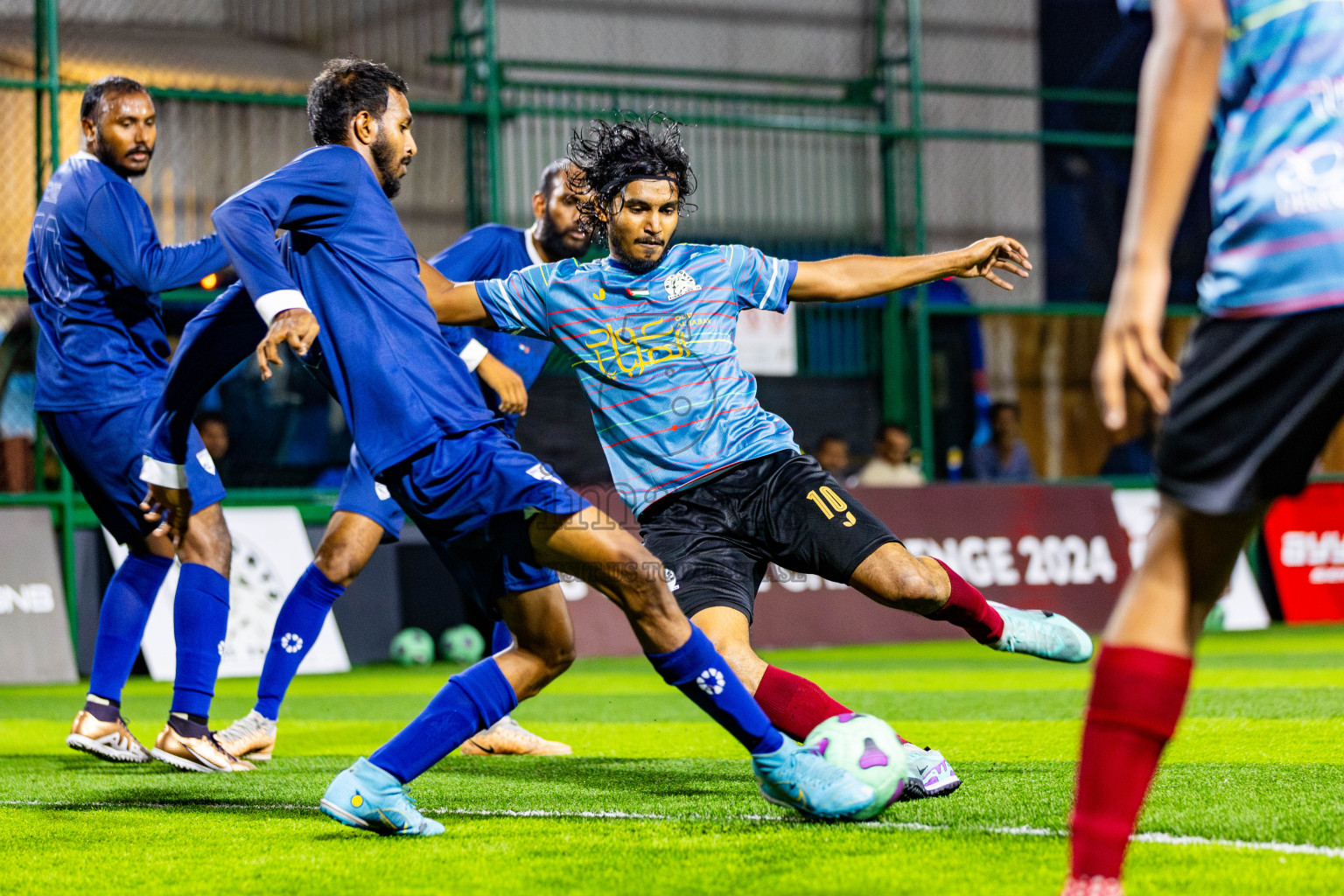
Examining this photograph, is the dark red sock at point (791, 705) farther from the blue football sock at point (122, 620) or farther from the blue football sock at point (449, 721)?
the blue football sock at point (122, 620)

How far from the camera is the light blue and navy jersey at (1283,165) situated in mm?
2404

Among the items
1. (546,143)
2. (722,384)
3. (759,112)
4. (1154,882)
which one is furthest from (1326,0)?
(759,112)

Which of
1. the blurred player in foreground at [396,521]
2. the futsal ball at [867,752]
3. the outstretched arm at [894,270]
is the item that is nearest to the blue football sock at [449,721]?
the futsal ball at [867,752]

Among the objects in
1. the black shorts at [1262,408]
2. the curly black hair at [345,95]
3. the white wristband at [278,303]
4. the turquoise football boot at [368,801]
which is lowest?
the turquoise football boot at [368,801]

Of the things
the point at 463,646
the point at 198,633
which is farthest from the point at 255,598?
the point at 198,633

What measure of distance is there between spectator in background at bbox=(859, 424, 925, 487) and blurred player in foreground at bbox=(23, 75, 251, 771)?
717 centimetres

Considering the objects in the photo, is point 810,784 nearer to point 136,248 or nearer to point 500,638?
point 500,638

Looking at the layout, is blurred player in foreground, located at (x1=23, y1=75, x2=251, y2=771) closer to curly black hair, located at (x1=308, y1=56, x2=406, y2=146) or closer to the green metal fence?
curly black hair, located at (x1=308, y1=56, x2=406, y2=146)

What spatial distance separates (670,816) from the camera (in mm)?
3949

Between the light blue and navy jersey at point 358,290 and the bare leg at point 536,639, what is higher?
the light blue and navy jersey at point 358,290

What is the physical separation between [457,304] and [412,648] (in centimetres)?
671

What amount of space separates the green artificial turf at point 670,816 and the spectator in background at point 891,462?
4.89m

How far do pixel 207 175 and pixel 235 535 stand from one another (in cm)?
353

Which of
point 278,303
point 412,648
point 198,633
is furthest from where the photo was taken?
point 412,648
